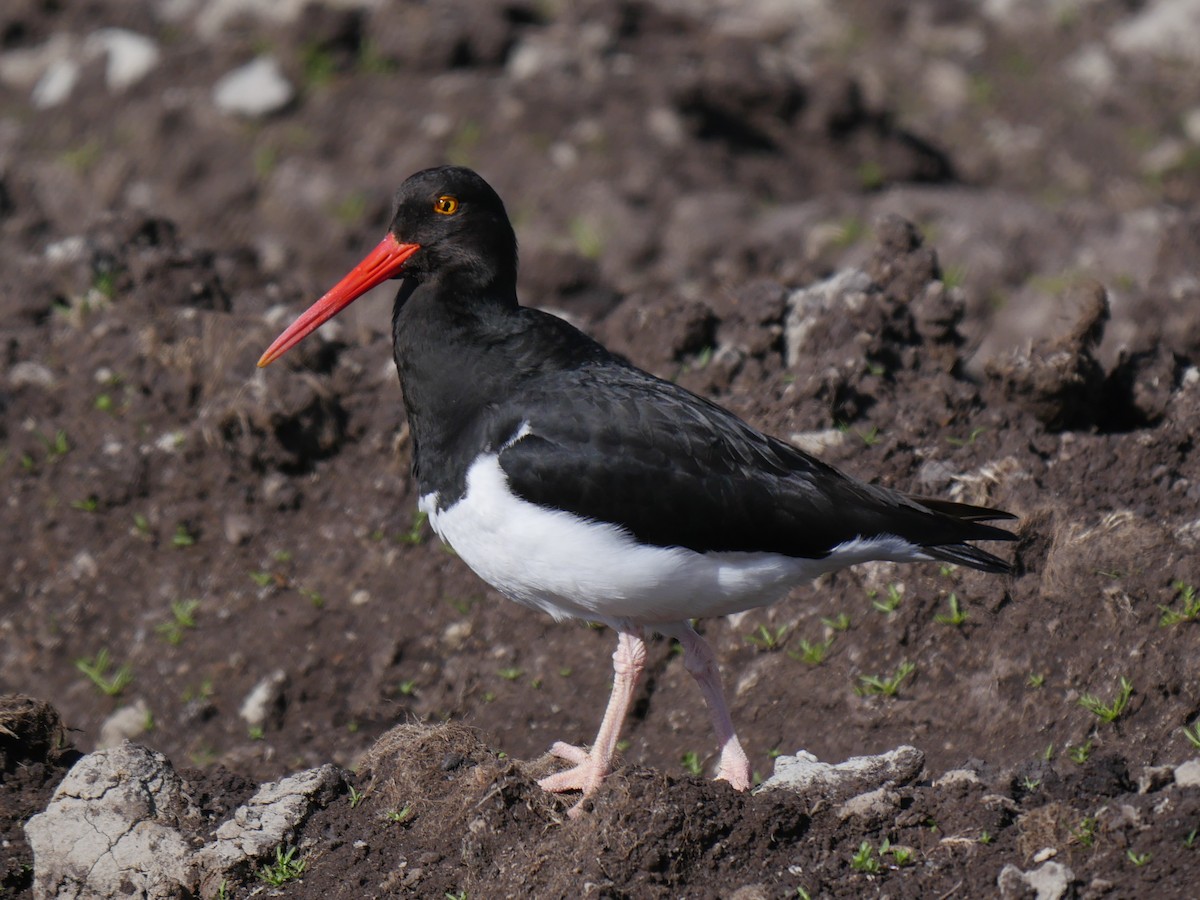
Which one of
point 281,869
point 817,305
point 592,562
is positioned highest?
point 592,562

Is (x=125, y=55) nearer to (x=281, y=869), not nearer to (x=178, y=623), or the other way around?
(x=178, y=623)

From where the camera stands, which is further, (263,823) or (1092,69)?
(1092,69)

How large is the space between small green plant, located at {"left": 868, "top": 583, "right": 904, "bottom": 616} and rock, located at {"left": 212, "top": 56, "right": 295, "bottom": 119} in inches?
280

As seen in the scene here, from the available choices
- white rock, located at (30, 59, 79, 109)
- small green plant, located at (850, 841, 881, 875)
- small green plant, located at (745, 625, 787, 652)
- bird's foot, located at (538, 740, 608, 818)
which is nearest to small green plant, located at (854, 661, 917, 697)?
small green plant, located at (745, 625, 787, 652)

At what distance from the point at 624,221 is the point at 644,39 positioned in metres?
2.51

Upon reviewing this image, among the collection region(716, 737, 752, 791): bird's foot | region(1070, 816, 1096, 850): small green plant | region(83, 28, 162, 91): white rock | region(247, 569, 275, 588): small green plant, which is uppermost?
region(83, 28, 162, 91): white rock

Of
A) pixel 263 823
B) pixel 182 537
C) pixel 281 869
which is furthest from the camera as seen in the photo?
pixel 182 537

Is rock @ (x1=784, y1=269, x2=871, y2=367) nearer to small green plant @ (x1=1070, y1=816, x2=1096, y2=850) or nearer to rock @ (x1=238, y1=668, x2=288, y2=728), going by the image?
rock @ (x1=238, y1=668, x2=288, y2=728)

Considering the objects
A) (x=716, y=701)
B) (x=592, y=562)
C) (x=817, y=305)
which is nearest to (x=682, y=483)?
(x=592, y=562)

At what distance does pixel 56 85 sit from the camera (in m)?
11.8

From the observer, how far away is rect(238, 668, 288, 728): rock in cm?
641

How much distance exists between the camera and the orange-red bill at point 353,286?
5652mm

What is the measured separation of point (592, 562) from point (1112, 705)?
1.95m

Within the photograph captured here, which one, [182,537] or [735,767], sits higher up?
[735,767]
